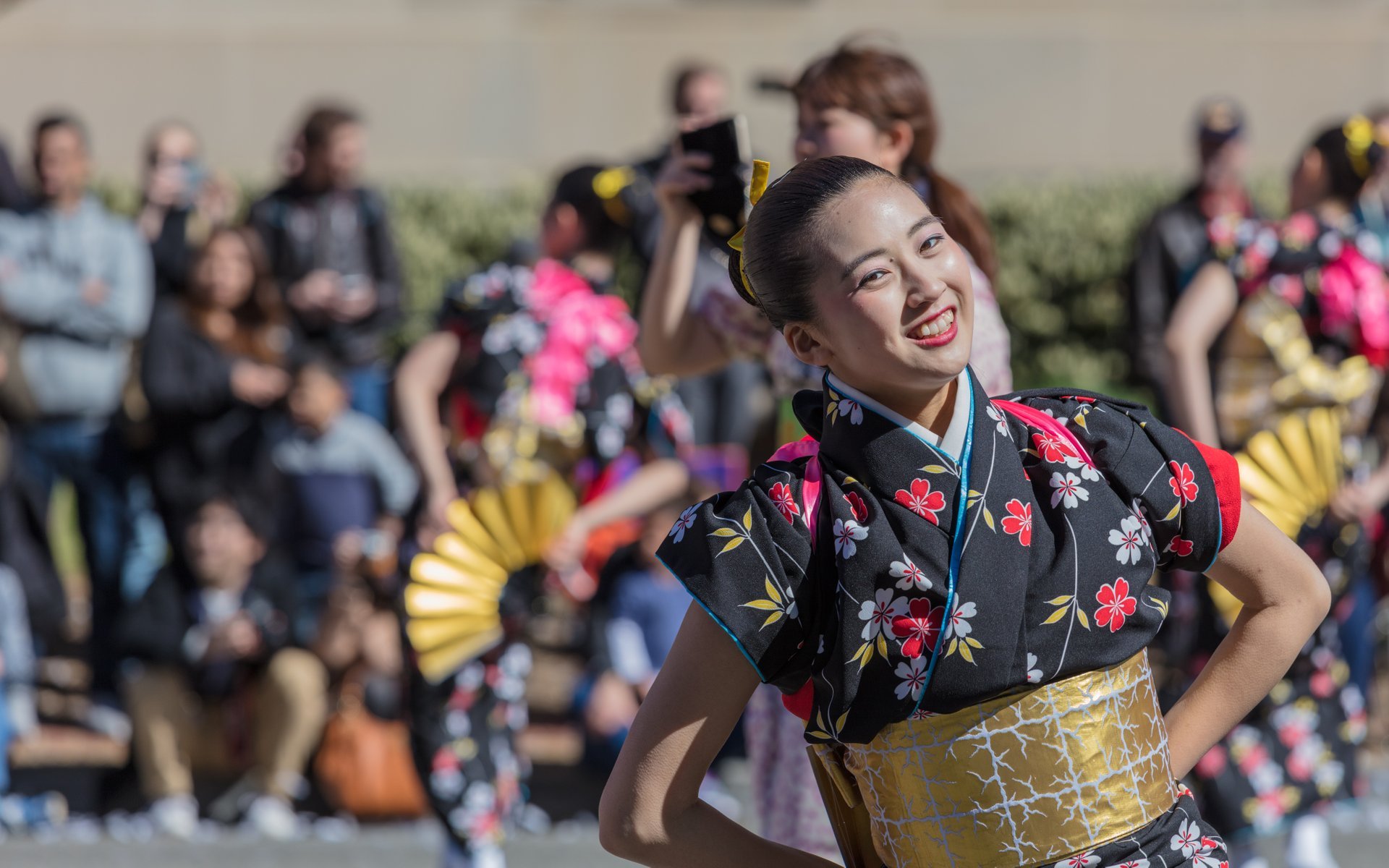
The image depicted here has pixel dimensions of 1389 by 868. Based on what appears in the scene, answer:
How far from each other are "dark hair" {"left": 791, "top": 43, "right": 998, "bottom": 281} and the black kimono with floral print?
1.03m

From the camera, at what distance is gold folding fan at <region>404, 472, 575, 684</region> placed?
411cm

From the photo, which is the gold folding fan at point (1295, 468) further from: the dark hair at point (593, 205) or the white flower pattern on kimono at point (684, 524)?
the white flower pattern on kimono at point (684, 524)

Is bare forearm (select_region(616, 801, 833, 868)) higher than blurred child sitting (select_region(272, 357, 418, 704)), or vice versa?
bare forearm (select_region(616, 801, 833, 868))

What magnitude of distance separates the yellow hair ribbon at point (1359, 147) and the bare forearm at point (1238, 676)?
8.64 ft

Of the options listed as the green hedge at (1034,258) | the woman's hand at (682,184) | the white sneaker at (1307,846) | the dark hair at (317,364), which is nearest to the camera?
the woman's hand at (682,184)

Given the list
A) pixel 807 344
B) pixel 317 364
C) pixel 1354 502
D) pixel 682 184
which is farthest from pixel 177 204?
pixel 807 344

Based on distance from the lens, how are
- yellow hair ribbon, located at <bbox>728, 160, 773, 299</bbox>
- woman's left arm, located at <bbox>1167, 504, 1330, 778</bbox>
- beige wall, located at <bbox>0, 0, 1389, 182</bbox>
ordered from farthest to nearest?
beige wall, located at <bbox>0, 0, 1389, 182</bbox>, yellow hair ribbon, located at <bbox>728, 160, 773, 299</bbox>, woman's left arm, located at <bbox>1167, 504, 1330, 778</bbox>

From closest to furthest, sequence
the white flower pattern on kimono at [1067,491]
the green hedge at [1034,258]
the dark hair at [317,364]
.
→ the white flower pattern on kimono at [1067,491], the dark hair at [317,364], the green hedge at [1034,258]

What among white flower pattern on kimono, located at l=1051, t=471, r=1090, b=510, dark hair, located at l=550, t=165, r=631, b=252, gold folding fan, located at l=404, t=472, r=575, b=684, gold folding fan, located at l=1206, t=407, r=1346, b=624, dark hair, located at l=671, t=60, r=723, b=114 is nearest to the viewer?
white flower pattern on kimono, located at l=1051, t=471, r=1090, b=510

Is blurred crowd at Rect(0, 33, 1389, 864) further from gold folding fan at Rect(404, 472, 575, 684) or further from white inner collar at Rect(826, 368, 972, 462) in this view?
white inner collar at Rect(826, 368, 972, 462)

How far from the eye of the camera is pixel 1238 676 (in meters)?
2.06

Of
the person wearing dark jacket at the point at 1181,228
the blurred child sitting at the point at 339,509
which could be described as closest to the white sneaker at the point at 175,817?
the blurred child sitting at the point at 339,509

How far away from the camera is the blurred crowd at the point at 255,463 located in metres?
5.32

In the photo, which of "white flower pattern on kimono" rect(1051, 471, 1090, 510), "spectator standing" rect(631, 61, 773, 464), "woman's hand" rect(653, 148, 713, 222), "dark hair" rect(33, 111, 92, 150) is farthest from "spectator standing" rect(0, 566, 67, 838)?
"white flower pattern on kimono" rect(1051, 471, 1090, 510)
